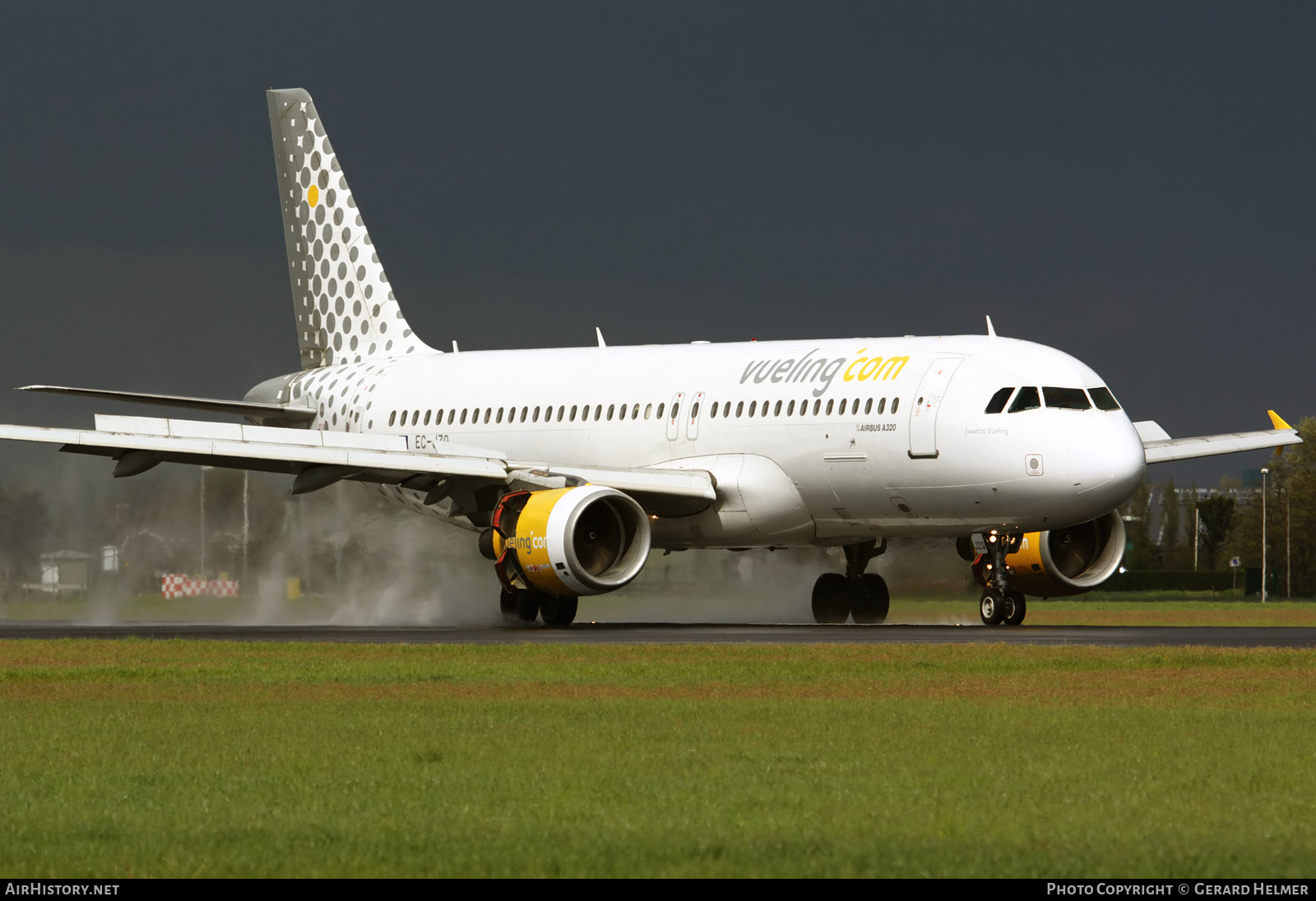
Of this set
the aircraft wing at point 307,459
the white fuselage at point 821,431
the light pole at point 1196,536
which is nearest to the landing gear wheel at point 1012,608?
the white fuselage at point 821,431

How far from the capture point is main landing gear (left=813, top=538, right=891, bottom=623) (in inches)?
1293

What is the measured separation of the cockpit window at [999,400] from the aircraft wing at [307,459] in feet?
15.3

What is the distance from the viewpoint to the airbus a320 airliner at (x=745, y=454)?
89.2 ft

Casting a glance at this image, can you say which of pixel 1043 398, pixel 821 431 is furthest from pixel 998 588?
pixel 821 431

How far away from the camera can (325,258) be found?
39.8 metres

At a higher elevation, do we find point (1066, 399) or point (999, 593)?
point (1066, 399)

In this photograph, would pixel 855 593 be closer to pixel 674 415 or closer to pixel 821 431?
pixel 674 415

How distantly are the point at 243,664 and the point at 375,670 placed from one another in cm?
180

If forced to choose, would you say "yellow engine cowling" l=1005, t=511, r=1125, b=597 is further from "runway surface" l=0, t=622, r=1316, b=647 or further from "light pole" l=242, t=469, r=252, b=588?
"light pole" l=242, t=469, r=252, b=588

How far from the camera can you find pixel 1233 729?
12.4 meters

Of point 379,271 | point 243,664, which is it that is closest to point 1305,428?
point 379,271

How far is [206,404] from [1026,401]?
591 inches

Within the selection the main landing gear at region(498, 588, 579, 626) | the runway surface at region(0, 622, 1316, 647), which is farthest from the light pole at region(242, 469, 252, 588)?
the main landing gear at region(498, 588, 579, 626)

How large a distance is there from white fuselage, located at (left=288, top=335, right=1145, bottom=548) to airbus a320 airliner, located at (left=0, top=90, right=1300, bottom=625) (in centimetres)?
4
